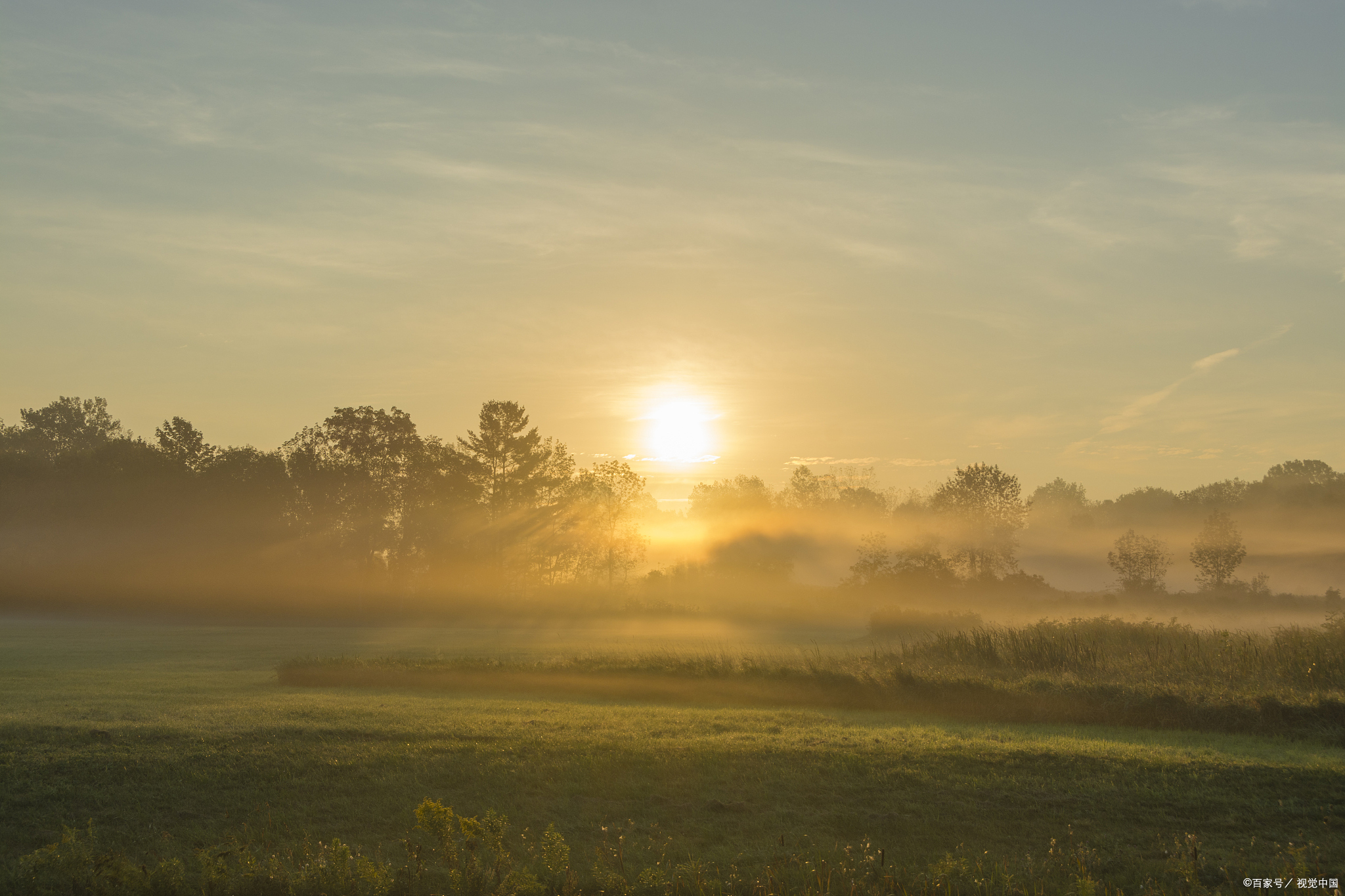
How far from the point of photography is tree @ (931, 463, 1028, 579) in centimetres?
8831

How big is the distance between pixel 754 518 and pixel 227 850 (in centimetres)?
10201

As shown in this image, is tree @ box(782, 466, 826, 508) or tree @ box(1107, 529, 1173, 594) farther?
tree @ box(782, 466, 826, 508)

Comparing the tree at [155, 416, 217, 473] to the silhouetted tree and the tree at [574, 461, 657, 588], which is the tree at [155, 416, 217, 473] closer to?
the tree at [574, 461, 657, 588]

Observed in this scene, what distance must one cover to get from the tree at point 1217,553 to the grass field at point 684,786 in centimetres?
7274

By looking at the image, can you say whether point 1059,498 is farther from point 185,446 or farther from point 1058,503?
point 185,446

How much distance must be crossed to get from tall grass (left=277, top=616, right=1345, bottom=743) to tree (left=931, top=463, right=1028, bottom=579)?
5798 centimetres

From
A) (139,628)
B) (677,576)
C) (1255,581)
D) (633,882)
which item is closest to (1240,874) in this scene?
(633,882)


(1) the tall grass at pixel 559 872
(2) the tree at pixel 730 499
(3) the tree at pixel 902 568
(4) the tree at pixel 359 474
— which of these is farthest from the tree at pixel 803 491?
(1) the tall grass at pixel 559 872

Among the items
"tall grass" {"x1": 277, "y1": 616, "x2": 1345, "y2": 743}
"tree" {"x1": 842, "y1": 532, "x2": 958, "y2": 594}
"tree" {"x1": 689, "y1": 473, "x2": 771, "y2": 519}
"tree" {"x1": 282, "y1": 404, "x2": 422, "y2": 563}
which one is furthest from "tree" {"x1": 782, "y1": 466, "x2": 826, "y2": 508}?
"tall grass" {"x1": 277, "y1": 616, "x2": 1345, "y2": 743}

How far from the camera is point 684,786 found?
13.5 metres

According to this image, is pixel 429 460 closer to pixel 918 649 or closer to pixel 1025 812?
pixel 918 649

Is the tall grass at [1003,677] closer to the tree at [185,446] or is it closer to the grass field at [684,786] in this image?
the grass field at [684,786]

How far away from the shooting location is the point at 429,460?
3103 inches

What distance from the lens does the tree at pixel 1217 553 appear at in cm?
7900
